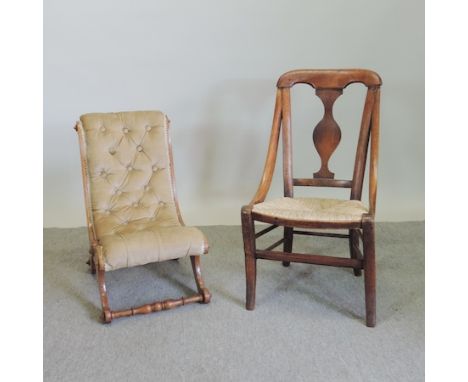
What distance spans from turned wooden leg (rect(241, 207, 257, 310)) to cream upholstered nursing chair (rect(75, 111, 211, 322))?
0.63ft

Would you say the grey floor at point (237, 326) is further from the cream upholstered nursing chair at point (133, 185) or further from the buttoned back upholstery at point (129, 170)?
the buttoned back upholstery at point (129, 170)

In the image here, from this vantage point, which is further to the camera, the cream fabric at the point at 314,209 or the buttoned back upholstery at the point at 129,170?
the buttoned back upholstery at the point at 129,170

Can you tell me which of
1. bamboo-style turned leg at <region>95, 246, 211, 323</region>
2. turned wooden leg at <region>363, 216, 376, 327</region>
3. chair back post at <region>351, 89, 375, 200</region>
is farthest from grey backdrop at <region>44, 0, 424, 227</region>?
turned wooden leg at <region>363, 216, 376, 327</region>

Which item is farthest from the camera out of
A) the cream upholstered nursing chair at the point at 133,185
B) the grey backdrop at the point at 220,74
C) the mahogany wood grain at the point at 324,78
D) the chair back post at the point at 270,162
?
the grey backdrop at the point at 220,74

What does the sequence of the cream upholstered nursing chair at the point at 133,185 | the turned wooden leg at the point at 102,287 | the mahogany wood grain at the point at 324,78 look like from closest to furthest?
the turned wooden leg at the point at 102,287
the cream upholstered nursing chair at the point at 133,185
the mahogany wood grain at the point at 324,78

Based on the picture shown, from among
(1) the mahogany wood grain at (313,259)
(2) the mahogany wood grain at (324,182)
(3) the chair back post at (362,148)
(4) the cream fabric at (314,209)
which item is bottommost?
(1) the mahogany wood grain at (313,259)

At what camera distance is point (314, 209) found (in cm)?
248

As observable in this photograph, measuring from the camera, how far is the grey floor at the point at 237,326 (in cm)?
195

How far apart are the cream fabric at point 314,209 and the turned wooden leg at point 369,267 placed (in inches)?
2.0

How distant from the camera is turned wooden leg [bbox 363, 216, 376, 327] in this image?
2.13m

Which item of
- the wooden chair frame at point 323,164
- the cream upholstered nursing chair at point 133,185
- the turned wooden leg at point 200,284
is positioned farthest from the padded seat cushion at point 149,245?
the wooden chair frame at point 323,164

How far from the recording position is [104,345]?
6.98 feet

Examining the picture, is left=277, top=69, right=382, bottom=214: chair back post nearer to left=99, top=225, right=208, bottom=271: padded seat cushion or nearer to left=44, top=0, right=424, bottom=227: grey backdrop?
left=99, top=225, right=208, bottom=271: padded seat cushion
